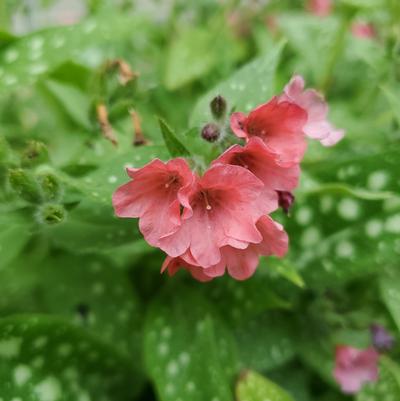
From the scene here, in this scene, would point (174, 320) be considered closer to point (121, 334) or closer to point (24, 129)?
point (121, 334)

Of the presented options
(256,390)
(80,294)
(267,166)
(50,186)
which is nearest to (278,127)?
(267,166)

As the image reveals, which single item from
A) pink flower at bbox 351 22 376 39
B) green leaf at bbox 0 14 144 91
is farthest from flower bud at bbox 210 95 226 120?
pink flower at bbox 351 22 376 39

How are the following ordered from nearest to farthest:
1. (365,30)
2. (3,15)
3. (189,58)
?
(3,15) < (189,58) < (365,30)

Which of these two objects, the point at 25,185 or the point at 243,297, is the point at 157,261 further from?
the point at 25,185

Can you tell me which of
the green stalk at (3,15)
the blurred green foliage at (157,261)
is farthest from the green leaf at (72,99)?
the green stalk at (3,15)

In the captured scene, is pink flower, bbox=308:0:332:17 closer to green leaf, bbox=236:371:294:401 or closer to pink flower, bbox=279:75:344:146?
pink flower, bbox=279:75:344:146

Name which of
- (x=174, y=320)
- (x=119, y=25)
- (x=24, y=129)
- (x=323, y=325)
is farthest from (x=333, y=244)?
(x=24, y=129)

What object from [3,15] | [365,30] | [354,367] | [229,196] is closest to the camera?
[229,196]
